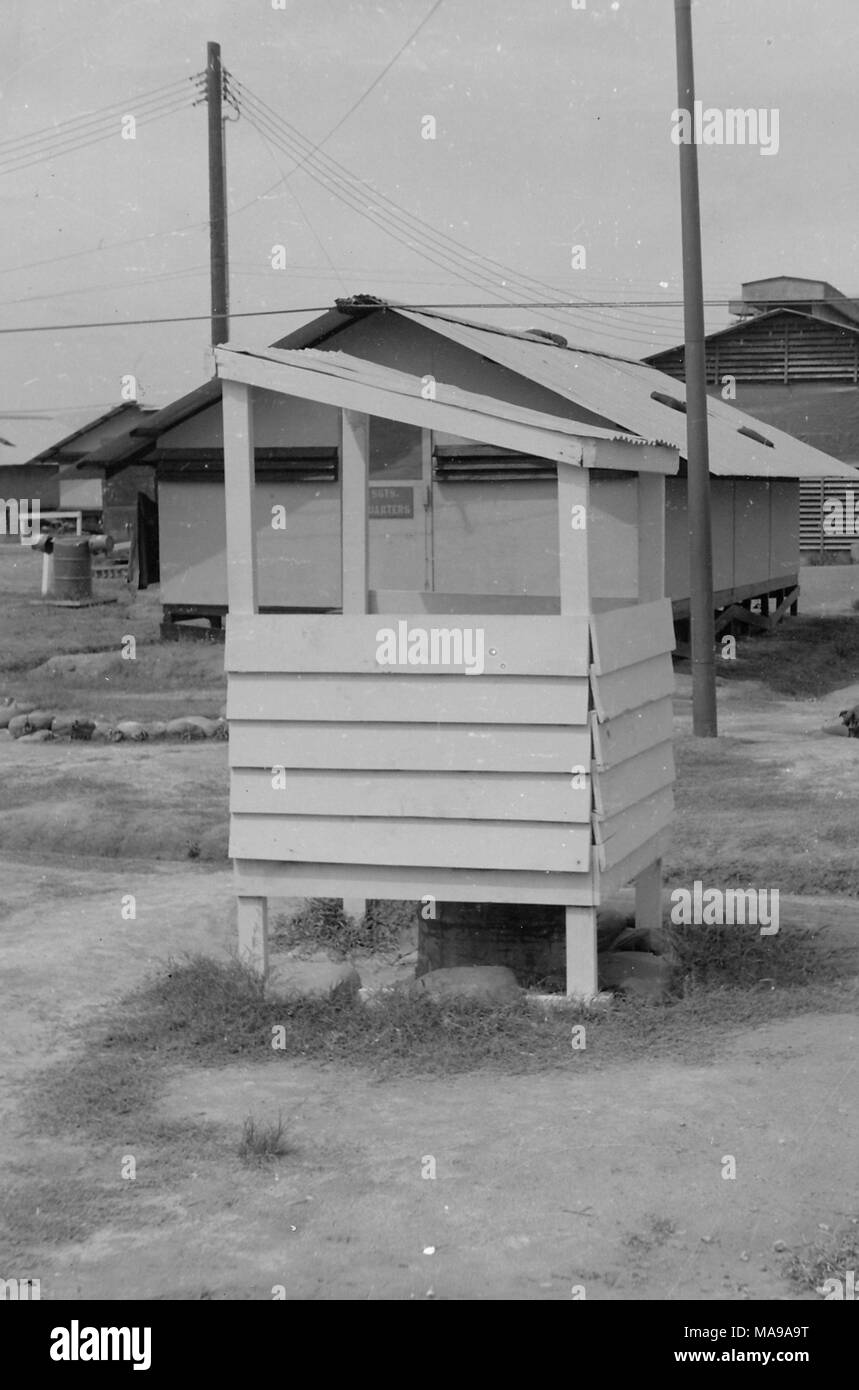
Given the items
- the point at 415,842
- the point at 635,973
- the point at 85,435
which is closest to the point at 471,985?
the point at 415,842

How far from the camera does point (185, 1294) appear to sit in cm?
404

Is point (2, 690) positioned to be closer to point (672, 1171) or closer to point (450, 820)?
point (450, 820)

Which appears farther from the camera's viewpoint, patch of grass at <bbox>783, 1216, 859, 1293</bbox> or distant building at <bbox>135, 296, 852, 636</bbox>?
distant building at <bbox>135, 296, 852, 636</bbox>

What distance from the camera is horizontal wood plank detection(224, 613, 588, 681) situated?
6258mm

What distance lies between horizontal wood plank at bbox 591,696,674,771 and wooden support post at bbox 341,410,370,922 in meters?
1.32

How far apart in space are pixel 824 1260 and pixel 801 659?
61.7 feet

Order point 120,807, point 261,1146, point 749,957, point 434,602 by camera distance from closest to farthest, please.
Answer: point 261,1146, point 749,957, point 434,602, point 120,807

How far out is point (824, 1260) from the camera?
4.15 m

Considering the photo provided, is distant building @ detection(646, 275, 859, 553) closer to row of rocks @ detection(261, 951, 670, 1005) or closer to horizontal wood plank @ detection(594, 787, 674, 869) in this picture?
horizontal wood plank @ detection(594, 787, 674, 869)

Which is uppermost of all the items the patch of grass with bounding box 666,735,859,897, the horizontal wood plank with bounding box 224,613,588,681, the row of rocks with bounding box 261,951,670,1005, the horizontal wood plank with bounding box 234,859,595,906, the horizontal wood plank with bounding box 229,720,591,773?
the horizontal wood plank with bounding box 224,613,588,681

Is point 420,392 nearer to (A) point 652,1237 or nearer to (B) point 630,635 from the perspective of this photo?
(B) point 630,635

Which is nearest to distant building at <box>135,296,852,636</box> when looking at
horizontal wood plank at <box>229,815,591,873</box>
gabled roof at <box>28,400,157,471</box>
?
Answer: horizontal wood plank at <box>229,815,591,873</box>

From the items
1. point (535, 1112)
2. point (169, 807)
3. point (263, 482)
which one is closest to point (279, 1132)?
point (535, 1112)

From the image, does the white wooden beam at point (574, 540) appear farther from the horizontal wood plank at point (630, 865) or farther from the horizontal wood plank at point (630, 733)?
the horizontal wood plank at point (630, 865)
